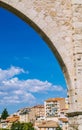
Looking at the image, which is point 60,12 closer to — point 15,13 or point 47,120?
point 15,13

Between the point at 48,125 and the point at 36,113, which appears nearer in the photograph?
the point at 48,125

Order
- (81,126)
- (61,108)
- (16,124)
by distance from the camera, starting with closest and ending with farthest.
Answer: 1. (81,126)
2. (16,124)
3. (61,108)

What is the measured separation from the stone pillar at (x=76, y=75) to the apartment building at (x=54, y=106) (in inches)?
3322

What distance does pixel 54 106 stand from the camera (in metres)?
99.8

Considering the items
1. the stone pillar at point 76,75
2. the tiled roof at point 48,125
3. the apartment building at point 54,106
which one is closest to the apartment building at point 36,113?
the apartment building at point 54,106

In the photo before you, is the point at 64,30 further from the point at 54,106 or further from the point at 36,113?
the point at 54,106

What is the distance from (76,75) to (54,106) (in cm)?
9245

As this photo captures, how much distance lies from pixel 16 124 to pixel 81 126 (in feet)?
261

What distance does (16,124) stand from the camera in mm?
86188

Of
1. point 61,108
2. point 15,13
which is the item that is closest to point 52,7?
point 15,13

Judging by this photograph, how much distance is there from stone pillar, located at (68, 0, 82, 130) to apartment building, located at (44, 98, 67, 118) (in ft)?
277

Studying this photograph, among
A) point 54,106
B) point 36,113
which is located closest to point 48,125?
point 36,113

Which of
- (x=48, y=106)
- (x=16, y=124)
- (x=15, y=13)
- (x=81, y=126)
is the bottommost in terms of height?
(x=81, y=126)

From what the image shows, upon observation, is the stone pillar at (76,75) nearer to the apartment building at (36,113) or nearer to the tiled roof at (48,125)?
the tiled roof at (48,125)
